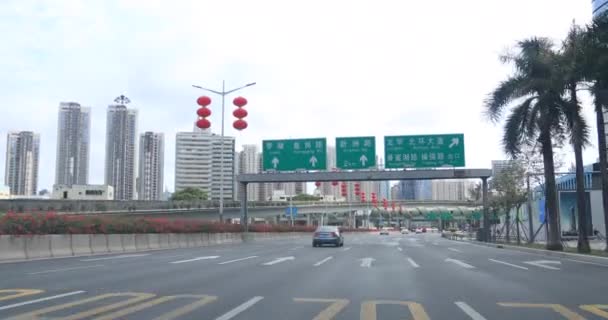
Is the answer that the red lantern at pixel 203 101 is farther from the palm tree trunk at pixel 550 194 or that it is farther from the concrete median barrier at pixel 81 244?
the palm tree trunk at pixel 550 194

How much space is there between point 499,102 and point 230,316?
25.0m

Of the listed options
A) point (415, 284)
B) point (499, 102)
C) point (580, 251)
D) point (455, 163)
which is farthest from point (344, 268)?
point (455, 163)

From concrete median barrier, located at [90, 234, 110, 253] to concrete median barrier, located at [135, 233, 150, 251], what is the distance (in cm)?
295

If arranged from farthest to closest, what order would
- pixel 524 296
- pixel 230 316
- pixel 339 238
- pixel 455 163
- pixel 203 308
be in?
pixel 455 163
pixel 339 238
pixel 524 296
pixel 203 308
pixel 230 316

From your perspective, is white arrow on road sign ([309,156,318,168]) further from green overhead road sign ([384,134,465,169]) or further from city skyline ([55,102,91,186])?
city skyline ([55,102,91,186])

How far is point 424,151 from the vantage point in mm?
42719

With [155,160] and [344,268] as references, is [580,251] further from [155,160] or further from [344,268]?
[155,160]

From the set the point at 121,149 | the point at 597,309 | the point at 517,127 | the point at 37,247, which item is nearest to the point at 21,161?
the point at 121,149

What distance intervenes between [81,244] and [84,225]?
1363 millimetres

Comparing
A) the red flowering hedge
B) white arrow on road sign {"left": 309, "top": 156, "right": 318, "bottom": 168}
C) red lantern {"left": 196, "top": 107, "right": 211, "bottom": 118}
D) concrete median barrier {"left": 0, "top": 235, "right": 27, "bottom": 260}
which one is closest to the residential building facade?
white arrow on road sign {"left": 309, "top": 156, "right": 318, "bottom": 168}

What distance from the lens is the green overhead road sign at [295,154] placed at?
44312 millimetres

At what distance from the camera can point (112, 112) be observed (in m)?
137

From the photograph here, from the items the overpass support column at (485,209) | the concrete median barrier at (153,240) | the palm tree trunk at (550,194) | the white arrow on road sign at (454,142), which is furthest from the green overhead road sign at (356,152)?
the concrete median barrier at (153,240)

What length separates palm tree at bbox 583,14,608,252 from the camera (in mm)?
22750
